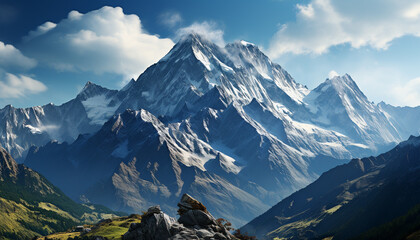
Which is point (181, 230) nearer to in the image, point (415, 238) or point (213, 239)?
point (213, 239)

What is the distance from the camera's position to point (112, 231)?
184000mm

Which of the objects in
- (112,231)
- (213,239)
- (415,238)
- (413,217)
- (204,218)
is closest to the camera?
(213,239)

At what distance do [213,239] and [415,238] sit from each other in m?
70.8

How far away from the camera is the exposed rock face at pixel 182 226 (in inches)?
3189

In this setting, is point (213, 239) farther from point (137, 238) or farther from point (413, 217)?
point (413, 217)

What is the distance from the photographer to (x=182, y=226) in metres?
82.8

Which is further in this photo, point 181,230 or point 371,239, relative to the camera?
point 371,239

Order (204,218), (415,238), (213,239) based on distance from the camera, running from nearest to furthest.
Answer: (213,239) < (204,218) < (415,238)

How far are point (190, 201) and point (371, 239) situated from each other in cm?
13494

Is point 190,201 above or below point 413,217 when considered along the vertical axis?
above

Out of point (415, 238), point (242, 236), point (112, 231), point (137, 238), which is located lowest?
point (415, 238)

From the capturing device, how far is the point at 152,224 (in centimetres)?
8212

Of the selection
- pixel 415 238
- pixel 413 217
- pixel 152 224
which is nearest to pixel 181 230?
pixel 152 224

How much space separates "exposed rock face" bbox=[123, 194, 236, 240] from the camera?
81.0m
